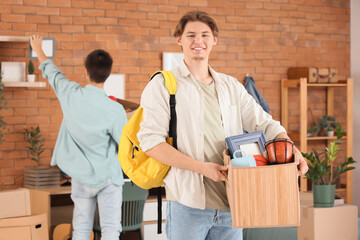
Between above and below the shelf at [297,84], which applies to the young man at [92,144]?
below

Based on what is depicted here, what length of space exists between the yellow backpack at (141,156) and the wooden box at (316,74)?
145 inches

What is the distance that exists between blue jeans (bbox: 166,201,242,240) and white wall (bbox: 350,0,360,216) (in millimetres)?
4164

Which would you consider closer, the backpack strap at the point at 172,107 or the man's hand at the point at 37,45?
the backpack strap at the point at 172,107

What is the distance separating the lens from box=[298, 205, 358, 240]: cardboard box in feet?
10.4

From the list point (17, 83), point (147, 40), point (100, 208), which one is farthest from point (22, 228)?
point (147, 40)

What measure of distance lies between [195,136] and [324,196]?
1.67m

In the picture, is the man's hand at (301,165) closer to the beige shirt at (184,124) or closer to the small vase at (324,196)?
the beige shirt at (184,124)

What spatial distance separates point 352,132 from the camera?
548 cm

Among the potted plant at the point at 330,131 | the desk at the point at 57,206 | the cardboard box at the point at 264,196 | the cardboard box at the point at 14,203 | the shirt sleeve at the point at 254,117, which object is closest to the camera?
the cardboard box at the point at 264,196

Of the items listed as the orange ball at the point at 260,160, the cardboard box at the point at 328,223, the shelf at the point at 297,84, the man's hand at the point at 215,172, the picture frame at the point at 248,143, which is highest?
the shelf at the point at 297,84

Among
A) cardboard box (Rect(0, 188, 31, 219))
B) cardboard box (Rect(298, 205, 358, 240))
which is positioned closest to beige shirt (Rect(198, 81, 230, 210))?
cardboard box (Rect(298, 205, 358, 240))

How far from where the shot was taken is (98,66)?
3.46 meters

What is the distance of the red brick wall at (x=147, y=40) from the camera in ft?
15.2

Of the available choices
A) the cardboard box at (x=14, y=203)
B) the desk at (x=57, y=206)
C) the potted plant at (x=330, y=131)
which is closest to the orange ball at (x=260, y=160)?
the cardboard box at (x=14, y=203)
